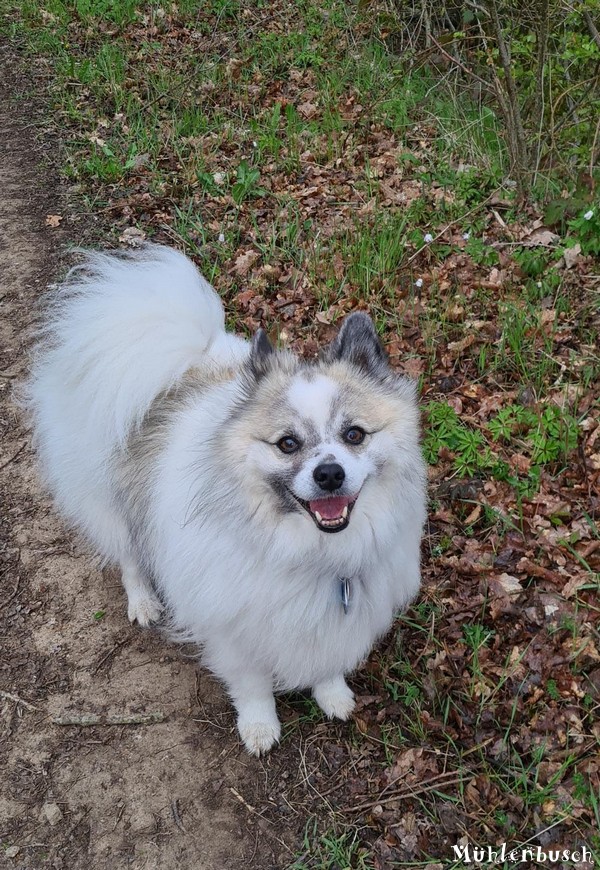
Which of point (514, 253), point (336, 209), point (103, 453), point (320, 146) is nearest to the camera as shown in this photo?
point (103, 453)

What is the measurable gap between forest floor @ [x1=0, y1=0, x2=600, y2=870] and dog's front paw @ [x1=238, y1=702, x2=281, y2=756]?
6 cm

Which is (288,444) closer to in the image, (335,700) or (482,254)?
(335,700)

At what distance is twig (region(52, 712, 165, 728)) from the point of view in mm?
2676

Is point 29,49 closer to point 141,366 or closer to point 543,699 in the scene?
point 141,366

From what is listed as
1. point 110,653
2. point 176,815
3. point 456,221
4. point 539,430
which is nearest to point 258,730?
point 176,815

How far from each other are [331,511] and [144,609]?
1.42 m

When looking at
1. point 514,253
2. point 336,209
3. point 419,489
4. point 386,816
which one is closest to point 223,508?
point 419,489

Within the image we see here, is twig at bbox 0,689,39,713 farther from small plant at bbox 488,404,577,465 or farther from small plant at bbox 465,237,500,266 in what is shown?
small plant at bbox 465,237,500,266

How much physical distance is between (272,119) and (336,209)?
1.35m

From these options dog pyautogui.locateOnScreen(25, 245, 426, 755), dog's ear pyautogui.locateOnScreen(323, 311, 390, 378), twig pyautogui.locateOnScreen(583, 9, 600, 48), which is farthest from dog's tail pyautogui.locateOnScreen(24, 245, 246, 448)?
twig pyautogui.locateOnScreen(583, 9, 600, 48)

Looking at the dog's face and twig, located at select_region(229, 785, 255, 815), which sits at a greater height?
the dog's face

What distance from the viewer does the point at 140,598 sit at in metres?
3.03

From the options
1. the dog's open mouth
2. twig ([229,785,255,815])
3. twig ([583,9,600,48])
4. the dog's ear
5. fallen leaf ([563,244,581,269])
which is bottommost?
twig ([229,785,255,815])

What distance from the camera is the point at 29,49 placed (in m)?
7.48
